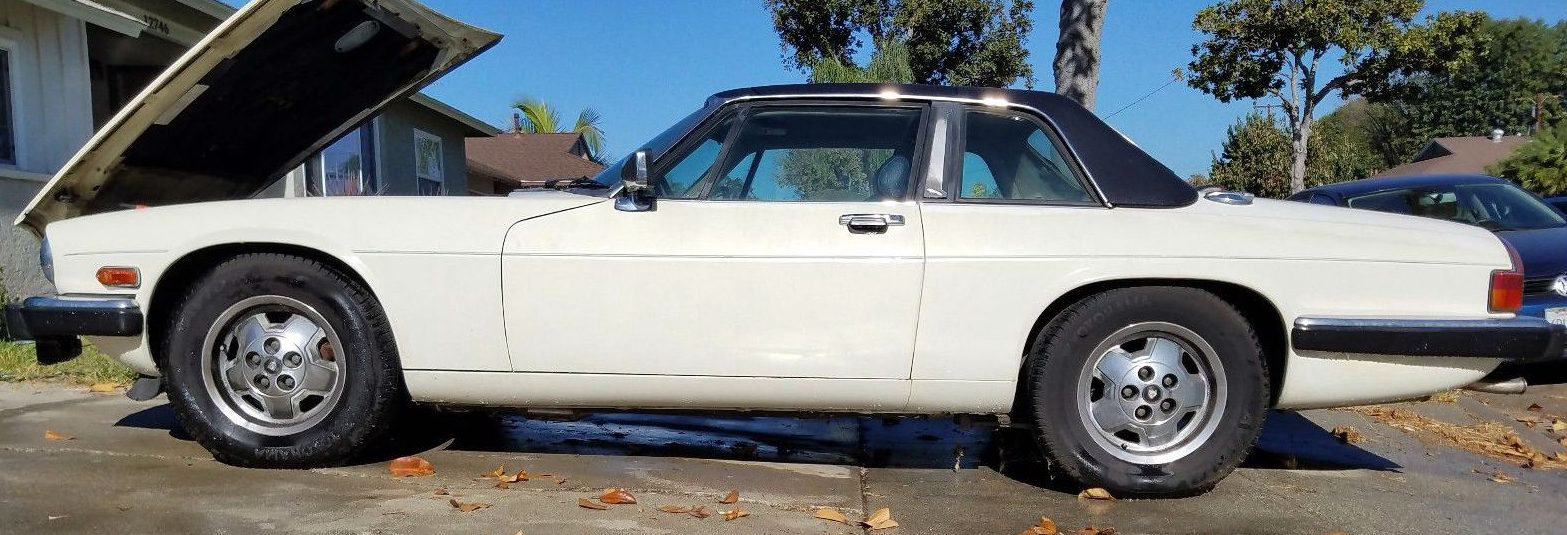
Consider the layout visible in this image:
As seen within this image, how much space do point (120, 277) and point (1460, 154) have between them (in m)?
45.1

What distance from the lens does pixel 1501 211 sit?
7641 millimetres

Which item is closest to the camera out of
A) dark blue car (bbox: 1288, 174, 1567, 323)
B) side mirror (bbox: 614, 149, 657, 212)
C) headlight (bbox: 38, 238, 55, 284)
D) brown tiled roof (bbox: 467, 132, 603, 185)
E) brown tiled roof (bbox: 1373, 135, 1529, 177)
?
side mirror (bbox: 614, 149, 657, 212)

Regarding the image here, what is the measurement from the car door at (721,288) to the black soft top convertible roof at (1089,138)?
1.37 ft

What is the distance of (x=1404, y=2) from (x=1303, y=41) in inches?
83.4

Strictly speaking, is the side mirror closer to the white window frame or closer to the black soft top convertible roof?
the black soft top convertible roof

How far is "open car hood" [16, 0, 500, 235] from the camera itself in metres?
4.02

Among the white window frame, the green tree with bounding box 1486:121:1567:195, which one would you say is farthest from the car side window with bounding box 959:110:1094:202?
the green tree with bounding box 1486:121:1567:195

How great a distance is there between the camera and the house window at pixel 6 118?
856 centimetres

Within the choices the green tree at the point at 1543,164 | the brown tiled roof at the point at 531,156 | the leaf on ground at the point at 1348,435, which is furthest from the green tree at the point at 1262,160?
the leaf on ground at the point at 1348,435

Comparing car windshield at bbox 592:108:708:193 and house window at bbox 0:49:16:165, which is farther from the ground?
house window at bbox 0:49:16:165

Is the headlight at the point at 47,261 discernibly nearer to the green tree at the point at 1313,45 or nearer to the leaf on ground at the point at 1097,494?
the leaf on ground at the point at 1097,494

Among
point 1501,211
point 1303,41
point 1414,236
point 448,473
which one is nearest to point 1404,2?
point 1303,41

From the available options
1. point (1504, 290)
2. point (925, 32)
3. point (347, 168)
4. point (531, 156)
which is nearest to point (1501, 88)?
point (925, 32)

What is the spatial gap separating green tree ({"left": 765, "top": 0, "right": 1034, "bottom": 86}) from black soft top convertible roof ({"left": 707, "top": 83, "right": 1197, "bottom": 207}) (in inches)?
1055
